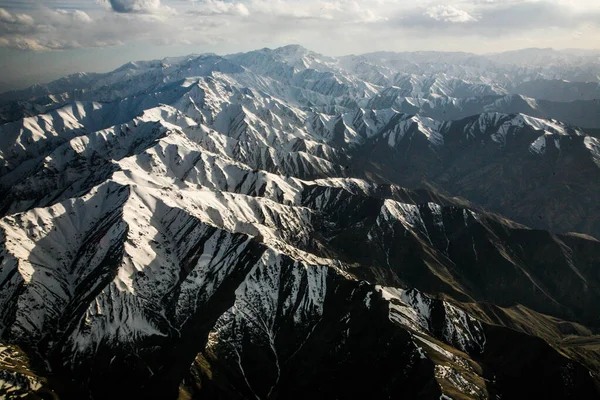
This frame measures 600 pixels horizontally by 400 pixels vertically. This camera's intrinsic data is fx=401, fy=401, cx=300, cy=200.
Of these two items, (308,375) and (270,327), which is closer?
(308,375)

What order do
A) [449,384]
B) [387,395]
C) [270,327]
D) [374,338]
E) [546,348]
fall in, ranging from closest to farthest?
[449,384] → [387,395] → [546,348] → [374,338] → [270,327]

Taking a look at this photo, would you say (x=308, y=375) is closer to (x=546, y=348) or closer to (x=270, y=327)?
(x=270, y=327)

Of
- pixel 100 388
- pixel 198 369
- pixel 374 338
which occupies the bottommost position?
pixel 100 388

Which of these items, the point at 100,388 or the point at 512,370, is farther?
the point at 100,388

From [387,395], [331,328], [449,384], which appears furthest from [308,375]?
[449,384]

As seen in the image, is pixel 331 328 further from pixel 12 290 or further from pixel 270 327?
pixel 12 290

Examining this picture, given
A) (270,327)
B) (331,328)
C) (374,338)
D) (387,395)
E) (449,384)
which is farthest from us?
(270,327)

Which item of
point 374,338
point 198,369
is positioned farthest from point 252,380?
point 374,338

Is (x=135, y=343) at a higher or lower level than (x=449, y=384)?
lower

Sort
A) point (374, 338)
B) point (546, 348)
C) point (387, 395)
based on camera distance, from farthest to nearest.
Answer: point (374, 338) < point (546, 348) < point (387, 395)
